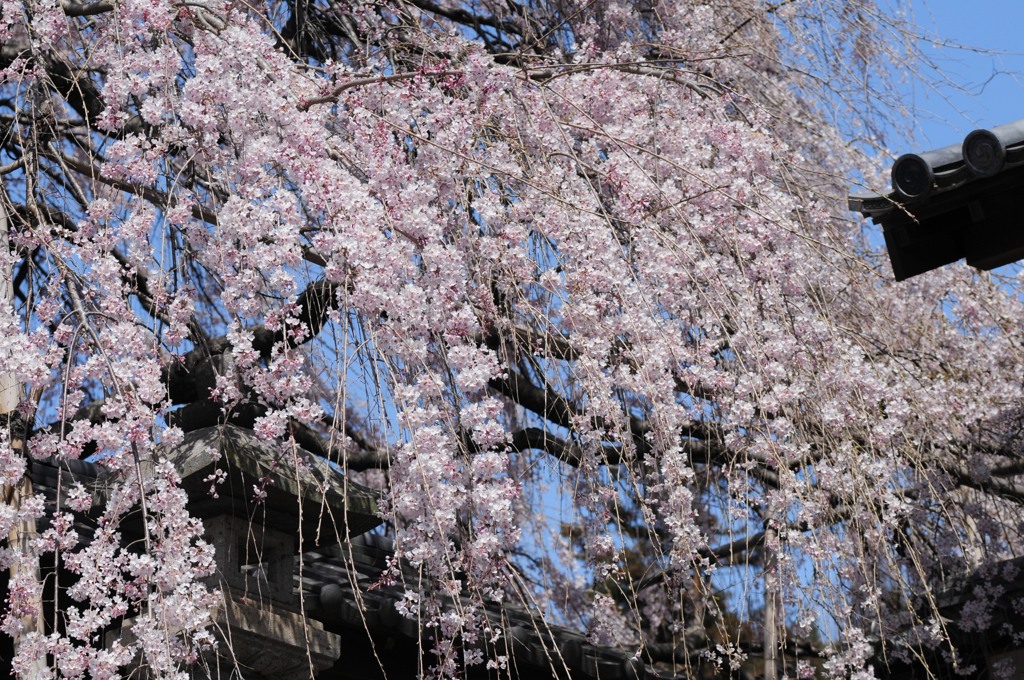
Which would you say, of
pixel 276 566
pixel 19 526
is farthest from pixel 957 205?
pixel 19 526

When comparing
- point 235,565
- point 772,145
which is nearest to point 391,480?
point 235,565

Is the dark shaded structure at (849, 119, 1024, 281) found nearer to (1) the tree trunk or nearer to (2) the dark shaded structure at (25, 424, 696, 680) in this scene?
(2) the dark shaded structure at (25, 424, 696, 680)

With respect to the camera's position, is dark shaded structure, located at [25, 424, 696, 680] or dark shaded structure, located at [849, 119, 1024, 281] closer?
dark shaded structure, located at [25, 424, 696, 680]

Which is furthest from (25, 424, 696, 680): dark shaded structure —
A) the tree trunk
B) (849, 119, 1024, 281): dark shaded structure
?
(849, 119, 1024, 281): dark shaded structure

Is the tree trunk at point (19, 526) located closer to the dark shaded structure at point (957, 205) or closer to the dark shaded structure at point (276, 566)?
the dark shaded structure at point (276, 566)

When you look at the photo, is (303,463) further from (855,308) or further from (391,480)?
(855,308)

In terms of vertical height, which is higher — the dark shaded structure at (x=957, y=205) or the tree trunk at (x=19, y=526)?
the dark shaded structure at (x=957, y=205)

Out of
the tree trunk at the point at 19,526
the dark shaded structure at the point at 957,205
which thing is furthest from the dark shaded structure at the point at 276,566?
the dark shaded structure at the point at 957,205

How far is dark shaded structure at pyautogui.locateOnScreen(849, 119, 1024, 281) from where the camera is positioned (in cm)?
353

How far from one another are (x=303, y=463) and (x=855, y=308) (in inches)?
116

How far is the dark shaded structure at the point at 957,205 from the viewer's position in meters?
3.53

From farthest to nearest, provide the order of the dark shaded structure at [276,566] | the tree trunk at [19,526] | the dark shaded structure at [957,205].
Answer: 1. the dark shaded structure at [957,205]
2. the dark shaded structure at [276,566]
3. the tree trunk at [19,526]

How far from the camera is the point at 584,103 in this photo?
4.77 m

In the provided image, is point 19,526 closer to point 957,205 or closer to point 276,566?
point 276,566
